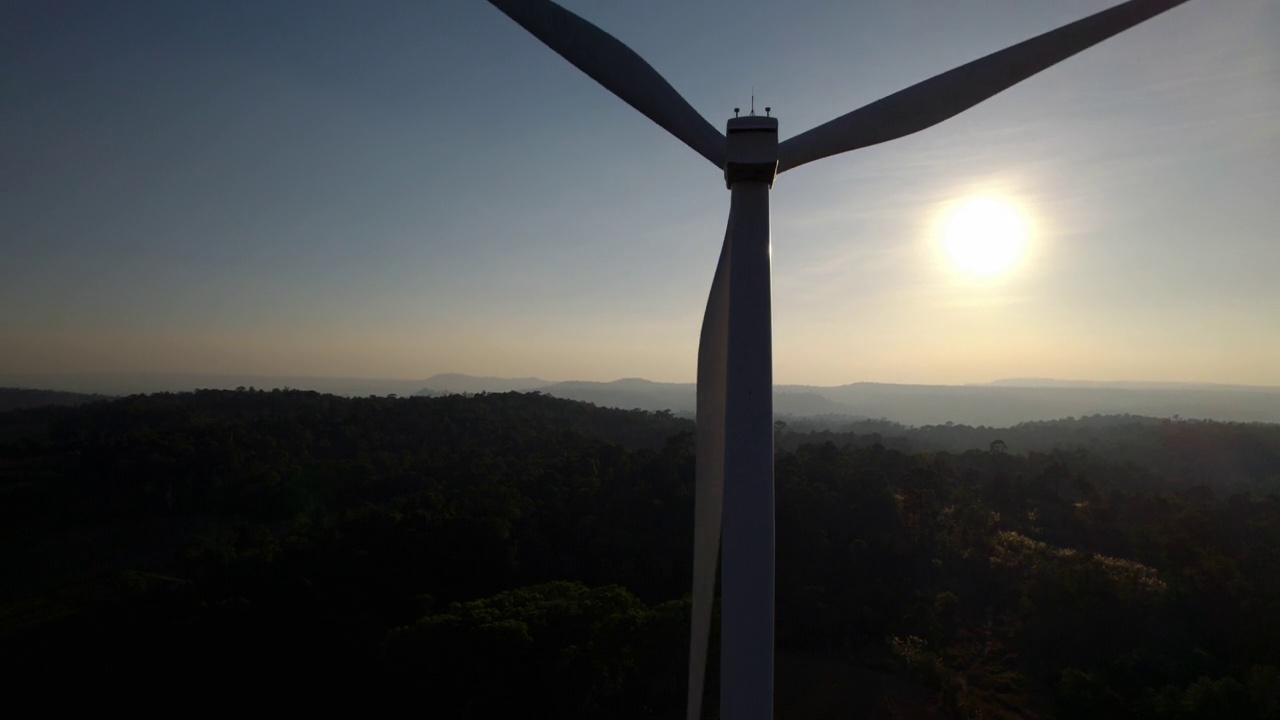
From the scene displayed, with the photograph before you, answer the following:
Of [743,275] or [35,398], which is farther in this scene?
[35,398]

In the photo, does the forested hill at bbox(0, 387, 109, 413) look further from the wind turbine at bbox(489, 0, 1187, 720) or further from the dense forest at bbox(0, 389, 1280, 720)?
the wind turbine at bbox(489, 0, 1187, 720)

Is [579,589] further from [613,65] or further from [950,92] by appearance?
[950,92]

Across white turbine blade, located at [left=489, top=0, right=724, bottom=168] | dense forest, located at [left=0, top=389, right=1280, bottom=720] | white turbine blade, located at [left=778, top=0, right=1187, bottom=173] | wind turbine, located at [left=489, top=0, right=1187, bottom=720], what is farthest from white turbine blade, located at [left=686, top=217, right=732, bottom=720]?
dense forest, located at [left=0, top=389, right=1280, bottom=720]

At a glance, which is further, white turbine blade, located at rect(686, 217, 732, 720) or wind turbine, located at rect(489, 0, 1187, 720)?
white turbine blade, located at rect(686, 217, 732, 720)

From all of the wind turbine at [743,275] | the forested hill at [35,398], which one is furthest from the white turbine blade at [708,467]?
the forested hill at [35,398]

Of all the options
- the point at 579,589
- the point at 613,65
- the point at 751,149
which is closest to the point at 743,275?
the point at 751,149

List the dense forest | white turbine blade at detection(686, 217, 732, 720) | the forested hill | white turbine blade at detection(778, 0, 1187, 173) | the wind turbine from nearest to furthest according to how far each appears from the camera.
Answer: the wind turbine → white turbine blade at detection(686, 217, 732, 720) → white turbine blade at detection(778, 0, 1187, 173) → the dense forest → the forested hill
